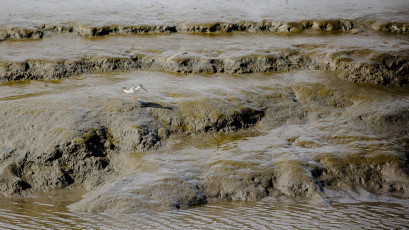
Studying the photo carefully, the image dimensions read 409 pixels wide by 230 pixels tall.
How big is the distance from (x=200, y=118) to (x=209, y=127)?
10.9 inches

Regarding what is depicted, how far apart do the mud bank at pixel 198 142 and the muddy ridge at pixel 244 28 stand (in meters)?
4.15

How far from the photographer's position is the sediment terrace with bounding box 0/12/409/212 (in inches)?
307

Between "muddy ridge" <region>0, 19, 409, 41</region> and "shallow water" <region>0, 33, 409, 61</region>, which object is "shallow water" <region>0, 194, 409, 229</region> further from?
"muddy ridge" <region>0, 19, 409, 41</region>

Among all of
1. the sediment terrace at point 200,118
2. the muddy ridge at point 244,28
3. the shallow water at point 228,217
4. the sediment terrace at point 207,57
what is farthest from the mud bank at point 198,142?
the muddy ridge at point 244,28

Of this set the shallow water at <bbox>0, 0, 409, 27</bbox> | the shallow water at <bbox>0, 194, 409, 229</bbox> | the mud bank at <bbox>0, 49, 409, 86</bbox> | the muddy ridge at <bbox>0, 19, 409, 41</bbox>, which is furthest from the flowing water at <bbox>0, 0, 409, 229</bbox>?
the shallow water at <bbox>0, 0, 409, 27</bbox>

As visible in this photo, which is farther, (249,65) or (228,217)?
(249,65)

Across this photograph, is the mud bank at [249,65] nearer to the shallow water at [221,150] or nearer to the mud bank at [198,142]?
the shallow water at [221,150]

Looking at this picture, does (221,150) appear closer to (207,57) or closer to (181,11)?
(207,57)

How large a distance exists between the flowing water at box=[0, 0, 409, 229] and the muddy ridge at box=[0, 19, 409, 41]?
0.38 metres

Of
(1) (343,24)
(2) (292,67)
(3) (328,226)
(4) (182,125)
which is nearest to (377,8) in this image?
(1) (343,24)

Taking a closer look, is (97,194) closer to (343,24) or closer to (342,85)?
(342,85)

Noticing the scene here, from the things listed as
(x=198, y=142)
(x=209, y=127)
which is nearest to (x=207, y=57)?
(x=209, y=127)

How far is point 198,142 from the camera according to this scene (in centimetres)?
914

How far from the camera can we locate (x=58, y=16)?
16.1 m
